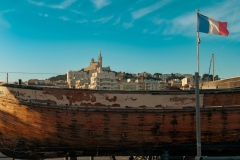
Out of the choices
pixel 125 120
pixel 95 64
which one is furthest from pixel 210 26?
pixel 95 64

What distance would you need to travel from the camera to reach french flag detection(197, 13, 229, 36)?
9066 mm

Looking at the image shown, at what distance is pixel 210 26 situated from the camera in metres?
9.15

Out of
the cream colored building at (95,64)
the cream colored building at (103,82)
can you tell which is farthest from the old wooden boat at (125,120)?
the cream colored building at (95,64)

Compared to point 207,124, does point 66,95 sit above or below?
above

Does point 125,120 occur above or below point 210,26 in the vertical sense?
below

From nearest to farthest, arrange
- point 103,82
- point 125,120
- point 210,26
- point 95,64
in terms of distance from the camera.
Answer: point 125,120, point 210,26, point 103,82, point 95,64

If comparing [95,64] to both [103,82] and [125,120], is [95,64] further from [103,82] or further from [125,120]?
[125,120]

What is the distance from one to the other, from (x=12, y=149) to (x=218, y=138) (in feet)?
24.4

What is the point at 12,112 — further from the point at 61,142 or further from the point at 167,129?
the point at 167,129

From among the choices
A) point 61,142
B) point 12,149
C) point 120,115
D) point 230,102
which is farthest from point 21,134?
point 230,102

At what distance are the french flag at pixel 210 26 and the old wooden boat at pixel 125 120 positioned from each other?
2.36 meters

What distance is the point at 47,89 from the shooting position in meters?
8.50

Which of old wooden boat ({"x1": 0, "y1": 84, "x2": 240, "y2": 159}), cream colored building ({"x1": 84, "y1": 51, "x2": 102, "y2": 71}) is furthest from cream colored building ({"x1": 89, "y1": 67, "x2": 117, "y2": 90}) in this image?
old wooden boat ({"x1": 0, "y1": 84, "x2": 240, "y2": 159})

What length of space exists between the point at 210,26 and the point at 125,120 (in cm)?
478
